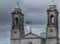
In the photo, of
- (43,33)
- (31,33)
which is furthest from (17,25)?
(43,33)

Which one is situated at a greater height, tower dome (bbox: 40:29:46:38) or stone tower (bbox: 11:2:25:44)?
stone tower (bbox: 11:2:25:44)

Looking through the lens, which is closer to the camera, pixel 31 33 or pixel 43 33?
pixel 31 33

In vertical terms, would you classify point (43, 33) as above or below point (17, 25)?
below

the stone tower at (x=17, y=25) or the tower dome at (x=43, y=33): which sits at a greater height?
the stone tower at (x=17, y=25)

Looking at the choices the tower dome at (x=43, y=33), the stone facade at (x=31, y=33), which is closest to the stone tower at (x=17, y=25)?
the stone facade at (x=31, y=33)

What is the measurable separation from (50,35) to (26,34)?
163 inches

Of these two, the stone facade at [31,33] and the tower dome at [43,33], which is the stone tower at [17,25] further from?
the tower dome at [43,33]

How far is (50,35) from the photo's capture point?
99.9 metres

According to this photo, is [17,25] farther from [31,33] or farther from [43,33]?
[43,33]

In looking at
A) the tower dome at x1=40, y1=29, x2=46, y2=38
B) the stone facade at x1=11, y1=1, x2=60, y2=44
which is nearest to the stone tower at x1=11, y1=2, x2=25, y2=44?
the stone facade at x1=11, y1=1, x2=60, y2=44

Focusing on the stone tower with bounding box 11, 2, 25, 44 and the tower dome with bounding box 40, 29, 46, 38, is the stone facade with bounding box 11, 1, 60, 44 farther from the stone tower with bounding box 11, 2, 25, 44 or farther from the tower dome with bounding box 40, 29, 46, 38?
the tower dome with bounding box 40, 29, 46, 38

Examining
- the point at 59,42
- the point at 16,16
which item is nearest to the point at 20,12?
the point at 16,16

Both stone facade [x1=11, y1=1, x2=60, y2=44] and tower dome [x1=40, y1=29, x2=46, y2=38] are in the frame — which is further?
tower dome [x1=40, y1=29, x2=46, y2=38]

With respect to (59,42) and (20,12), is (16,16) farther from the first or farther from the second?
(59,42)
